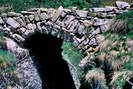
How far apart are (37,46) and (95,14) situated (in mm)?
3274

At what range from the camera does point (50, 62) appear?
19578mm

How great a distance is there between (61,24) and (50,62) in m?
3.41

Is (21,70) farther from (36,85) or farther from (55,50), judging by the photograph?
(55,50)

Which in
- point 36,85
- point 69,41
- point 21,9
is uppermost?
point 21,9

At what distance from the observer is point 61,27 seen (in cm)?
1656

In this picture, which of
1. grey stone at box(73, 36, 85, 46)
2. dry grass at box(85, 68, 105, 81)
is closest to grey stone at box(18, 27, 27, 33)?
grey stone at box(73, 36, 85, 46)

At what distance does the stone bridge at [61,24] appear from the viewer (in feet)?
53.8

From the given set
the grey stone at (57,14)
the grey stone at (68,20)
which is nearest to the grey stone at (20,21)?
the grey stone at (57,14)

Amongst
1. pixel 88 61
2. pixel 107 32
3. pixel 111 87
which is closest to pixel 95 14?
pixel 107 32

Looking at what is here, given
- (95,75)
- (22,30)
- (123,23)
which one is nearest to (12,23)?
(22,30)

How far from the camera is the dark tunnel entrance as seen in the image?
18.3 meters

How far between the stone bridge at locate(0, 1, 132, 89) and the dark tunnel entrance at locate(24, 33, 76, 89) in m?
1.19

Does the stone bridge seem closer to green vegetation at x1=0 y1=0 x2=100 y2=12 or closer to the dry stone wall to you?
the dry stone wall

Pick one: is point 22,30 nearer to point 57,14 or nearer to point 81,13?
point 57,14
